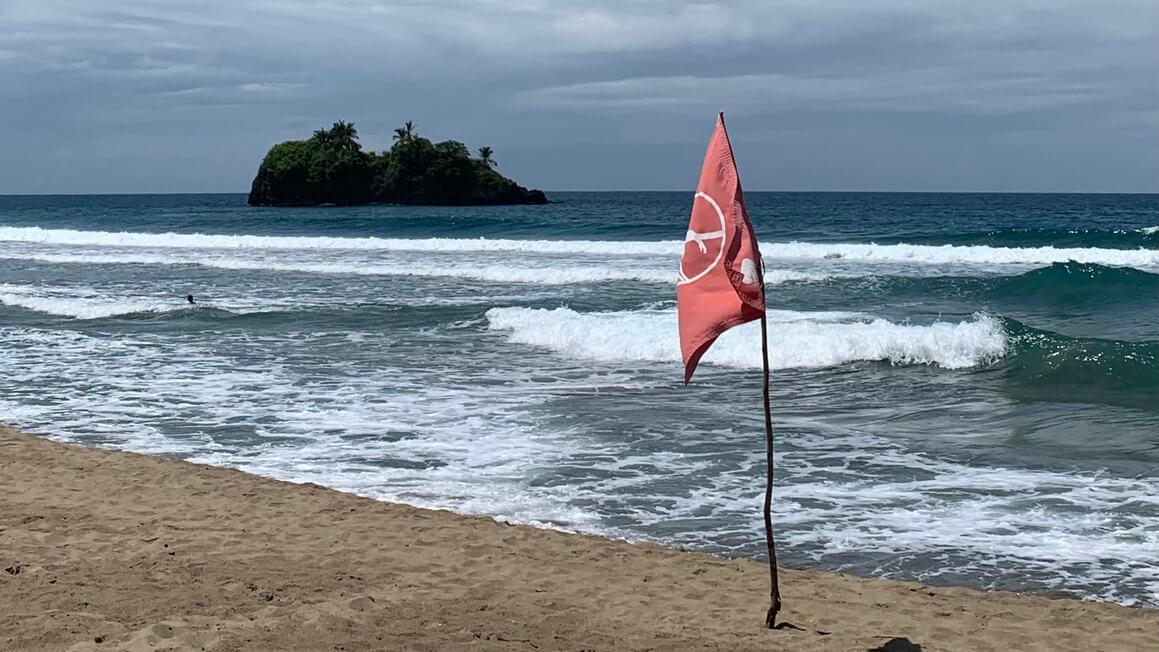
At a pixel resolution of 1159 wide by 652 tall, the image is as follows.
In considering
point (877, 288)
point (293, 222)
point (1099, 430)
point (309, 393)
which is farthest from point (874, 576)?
point (293, 222)

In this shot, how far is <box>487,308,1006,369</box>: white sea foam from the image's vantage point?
560 inches

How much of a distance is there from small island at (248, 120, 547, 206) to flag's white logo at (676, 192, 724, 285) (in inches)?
3362

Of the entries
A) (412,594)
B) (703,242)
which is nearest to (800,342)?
(412,594)

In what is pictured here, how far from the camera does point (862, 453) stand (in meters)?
9.25

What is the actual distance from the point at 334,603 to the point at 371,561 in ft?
2.43

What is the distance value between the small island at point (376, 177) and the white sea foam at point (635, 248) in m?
36.3

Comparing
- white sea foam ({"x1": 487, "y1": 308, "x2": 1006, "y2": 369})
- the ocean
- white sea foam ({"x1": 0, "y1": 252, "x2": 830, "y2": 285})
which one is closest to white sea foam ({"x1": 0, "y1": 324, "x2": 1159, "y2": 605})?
the ocean

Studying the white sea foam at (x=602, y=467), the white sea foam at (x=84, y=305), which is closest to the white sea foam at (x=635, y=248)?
the white sea foam at (x=84, y=305)

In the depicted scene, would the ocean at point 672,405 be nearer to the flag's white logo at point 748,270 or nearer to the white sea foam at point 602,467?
the white sea foam at point 602,467

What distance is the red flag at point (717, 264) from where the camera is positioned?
4762 millimetres

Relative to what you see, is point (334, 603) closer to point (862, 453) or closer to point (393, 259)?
point (862, 453)

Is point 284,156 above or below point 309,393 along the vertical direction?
above

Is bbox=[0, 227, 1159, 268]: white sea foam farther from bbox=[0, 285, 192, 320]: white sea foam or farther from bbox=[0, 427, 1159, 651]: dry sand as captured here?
bbox=[0, 427, 1159, 651]: dry sand

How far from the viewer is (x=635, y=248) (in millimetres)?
38562
